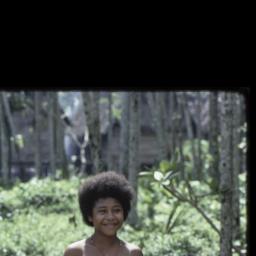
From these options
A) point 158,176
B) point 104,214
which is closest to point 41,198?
point 158,176

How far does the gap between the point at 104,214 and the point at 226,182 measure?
123cm

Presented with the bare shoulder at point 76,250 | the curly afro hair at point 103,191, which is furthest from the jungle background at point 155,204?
the bare shoulder at point 76,250

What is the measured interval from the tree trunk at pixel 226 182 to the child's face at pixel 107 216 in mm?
1074

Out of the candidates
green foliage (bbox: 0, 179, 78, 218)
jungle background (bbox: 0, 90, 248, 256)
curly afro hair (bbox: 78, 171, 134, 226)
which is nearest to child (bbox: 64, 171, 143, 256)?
curly afro hair (bbox: 78, 171, 134, 226)

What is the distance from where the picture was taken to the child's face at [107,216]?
3.16m

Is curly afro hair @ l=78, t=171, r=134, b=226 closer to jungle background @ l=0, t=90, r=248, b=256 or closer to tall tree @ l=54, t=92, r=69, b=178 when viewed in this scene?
jungle background @ l=0, t=90, r=248, b=256

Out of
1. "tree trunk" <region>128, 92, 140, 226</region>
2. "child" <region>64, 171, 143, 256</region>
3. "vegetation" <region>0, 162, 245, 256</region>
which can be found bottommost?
"vegetation" <region>0, 162, 245, 256</region>

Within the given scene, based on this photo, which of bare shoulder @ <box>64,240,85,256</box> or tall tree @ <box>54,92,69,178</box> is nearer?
bare shoulder @ <box>64,240,85,256</box>

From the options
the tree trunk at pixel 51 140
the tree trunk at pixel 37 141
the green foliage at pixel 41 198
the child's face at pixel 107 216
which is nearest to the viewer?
the child's face at pixel 107 216

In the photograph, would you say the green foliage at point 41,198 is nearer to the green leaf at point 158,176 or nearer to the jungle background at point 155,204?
the jungle background at point 155,204

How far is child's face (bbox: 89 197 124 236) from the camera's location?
10.4 ft
